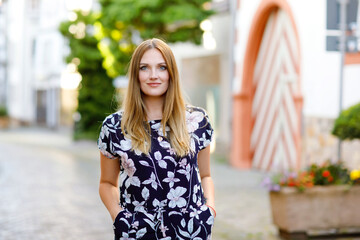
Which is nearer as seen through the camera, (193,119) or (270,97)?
(193,119)

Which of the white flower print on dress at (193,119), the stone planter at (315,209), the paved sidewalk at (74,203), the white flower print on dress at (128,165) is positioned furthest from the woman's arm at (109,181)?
the paved sidewalk at (74,203)

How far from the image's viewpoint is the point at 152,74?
111 inches

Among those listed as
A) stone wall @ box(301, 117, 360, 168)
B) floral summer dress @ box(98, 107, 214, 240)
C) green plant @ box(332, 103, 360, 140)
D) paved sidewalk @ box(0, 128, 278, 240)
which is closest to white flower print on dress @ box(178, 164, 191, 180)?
floral summer dress @ box(98, 107, 214, 240)

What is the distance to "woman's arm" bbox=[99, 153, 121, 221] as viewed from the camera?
113 inches

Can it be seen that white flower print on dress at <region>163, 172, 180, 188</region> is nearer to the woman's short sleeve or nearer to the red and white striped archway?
the woman's short sleeve

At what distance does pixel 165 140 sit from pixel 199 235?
0.41m

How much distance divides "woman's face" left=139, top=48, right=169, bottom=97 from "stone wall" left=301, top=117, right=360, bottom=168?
25.4 feet

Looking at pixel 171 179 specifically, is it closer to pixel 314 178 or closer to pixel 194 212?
pixel 194 212

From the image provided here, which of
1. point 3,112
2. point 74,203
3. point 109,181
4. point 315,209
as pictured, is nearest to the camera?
point 109,181

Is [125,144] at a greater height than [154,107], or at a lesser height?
lesser

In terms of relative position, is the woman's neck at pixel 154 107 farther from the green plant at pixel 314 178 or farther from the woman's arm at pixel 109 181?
the green plant at pixel 314 178

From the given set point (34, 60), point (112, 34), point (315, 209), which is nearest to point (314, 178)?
point (315, 209)

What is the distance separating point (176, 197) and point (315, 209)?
13.4 ft

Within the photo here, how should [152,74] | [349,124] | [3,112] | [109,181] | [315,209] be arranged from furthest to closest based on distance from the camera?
1. [3,112]
2. [349,124]
3. [315,209]
4. [109,181]
5. [152,74]
